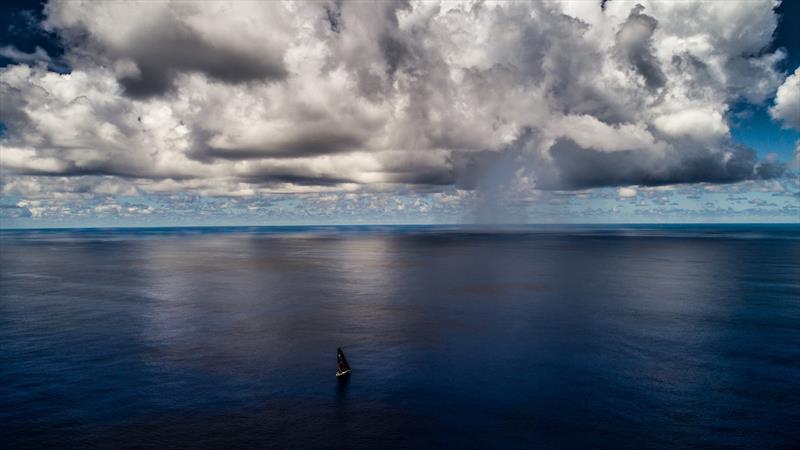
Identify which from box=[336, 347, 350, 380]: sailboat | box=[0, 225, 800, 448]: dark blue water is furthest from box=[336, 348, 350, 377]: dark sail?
box=[0, 225, 800, 448]: dark blue water

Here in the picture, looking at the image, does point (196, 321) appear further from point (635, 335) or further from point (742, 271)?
point (742, 271)

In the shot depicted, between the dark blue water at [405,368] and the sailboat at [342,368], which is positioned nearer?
the dark blue water at [405,368]

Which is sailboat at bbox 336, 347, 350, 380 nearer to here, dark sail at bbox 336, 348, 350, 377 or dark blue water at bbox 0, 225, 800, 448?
dark sail at bbox 336, 348, 350, 377

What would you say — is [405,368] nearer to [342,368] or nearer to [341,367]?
[342,368]

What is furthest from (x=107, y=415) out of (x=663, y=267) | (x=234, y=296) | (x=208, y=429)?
(x=663, y=267)

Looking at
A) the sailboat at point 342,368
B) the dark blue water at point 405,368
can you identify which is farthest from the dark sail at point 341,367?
the dark blue water at point 405,368

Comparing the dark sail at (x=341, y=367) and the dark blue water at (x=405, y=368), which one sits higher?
the dark sail at (x=341, y=367)

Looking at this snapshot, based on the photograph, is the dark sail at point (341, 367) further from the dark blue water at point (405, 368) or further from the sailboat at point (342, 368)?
the dark blue water at point (405, 368)

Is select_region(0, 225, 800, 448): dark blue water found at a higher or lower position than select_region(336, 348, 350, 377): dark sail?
lower

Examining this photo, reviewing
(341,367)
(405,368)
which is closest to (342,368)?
(341,367)
